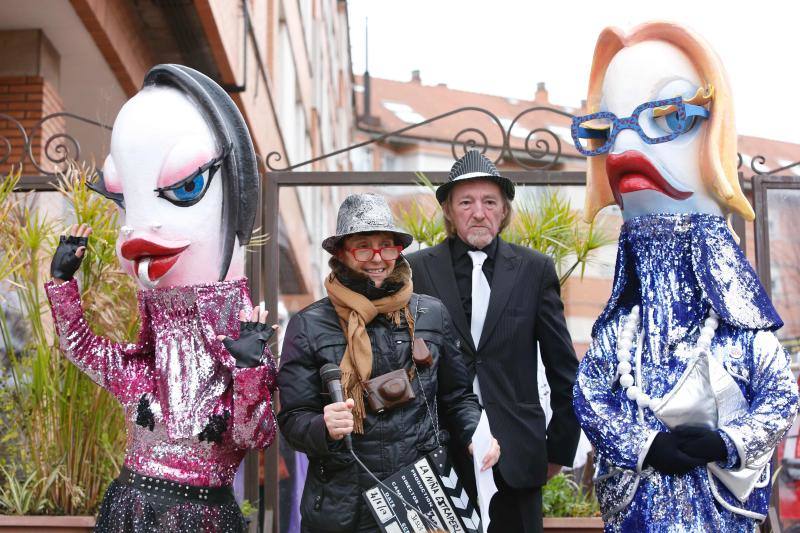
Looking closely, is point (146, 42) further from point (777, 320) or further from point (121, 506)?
point (777, 320)

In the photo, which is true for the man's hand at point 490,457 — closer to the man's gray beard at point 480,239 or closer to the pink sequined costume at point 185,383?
the pink sequined costume at point 185,383

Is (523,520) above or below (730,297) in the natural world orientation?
below

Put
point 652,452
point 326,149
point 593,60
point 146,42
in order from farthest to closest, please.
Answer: point 326,149 → point 146,42 → point 593,60 → point 652,452

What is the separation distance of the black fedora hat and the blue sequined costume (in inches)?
28.4

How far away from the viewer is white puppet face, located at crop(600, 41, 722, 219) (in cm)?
378

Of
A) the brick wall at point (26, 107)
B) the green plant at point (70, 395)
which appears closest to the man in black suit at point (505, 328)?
the green plant at point (70, 395)

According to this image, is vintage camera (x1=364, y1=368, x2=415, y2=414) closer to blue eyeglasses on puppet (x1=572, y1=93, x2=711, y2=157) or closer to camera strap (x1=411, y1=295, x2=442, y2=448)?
camera strap (x1=411, y1=295, x2=442, y2=448)

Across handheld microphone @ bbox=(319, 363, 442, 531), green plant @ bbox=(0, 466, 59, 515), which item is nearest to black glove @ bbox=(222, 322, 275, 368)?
handheld microphone @ bbox=(319, 363, 442, 531)

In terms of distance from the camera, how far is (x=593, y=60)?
4129 mm

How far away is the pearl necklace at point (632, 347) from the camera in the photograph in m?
3.62

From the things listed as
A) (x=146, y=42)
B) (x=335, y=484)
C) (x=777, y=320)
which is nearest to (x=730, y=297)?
(x=777, y=320)

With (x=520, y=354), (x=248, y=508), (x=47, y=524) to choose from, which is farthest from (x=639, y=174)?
(x=47, y=524)

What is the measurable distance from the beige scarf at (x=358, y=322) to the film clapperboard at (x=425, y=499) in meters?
0.22

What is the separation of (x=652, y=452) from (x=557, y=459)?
91 centimetres
